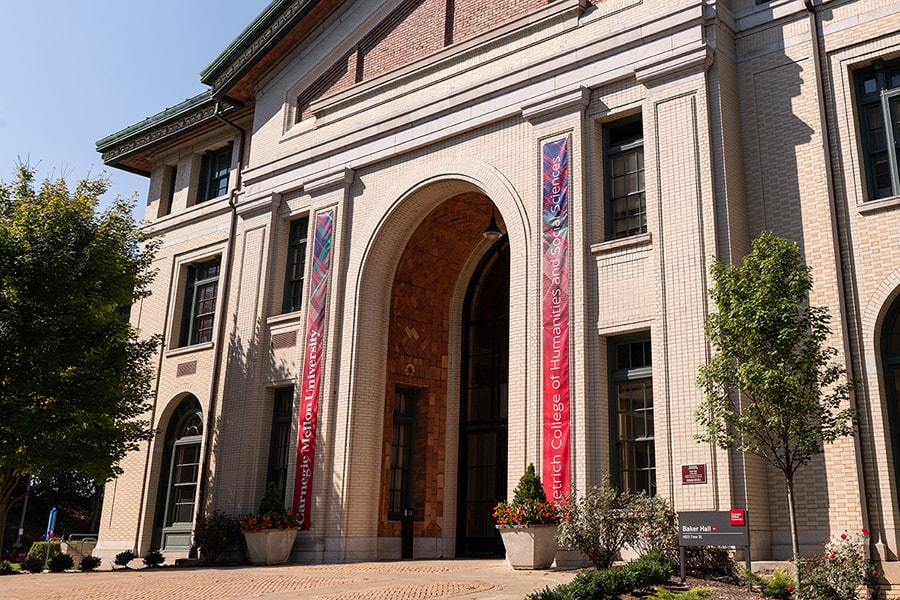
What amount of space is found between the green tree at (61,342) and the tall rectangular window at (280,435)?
3.25 metres

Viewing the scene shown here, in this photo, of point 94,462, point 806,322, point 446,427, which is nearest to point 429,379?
point 446,427

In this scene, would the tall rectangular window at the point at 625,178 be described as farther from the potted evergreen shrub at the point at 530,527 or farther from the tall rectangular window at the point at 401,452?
the tall rectangular window at the point at 401,452

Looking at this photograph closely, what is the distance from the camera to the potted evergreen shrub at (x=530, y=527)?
50.4ft

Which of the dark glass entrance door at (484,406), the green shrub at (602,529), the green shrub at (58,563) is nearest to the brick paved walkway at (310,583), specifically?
the green shrub at (602,529)

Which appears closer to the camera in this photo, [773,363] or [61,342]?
[773,363]

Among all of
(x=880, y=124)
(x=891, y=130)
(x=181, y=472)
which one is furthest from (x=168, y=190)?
(x=891, y=130)

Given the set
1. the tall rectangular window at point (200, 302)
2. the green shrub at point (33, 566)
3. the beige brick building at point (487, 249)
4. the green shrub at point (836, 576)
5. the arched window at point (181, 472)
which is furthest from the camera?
the tall rectangular window at point (200, 302)

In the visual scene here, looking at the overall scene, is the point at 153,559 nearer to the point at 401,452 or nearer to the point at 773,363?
the point at 401,452

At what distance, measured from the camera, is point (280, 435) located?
22.3 m

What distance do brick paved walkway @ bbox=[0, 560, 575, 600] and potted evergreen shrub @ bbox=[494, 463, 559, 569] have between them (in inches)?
15.5

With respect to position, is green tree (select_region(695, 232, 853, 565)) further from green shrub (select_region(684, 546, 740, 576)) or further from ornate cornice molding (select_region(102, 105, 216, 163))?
ornate cornice molding (select_region(102, 105, 216, 163))

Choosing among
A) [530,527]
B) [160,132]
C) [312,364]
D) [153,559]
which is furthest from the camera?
[160,132]

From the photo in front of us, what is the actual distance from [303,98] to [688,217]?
502 inches

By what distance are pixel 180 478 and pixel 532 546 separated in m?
12.9
